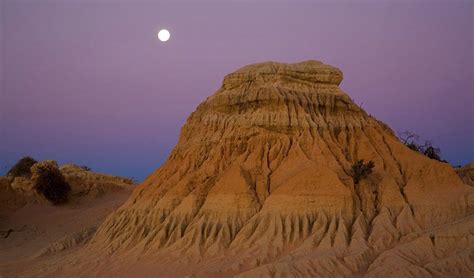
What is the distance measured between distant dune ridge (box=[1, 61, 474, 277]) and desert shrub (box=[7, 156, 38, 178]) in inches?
1253

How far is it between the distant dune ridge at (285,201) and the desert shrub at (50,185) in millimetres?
20128

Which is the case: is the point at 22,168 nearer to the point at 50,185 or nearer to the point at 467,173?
the point at 50,185

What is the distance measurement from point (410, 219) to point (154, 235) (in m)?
14.3

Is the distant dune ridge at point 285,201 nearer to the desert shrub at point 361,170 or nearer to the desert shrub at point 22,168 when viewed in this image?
the desert shrub at point 361,170

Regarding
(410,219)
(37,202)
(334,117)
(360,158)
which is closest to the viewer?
(410,219)

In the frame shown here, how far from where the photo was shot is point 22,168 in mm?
65688

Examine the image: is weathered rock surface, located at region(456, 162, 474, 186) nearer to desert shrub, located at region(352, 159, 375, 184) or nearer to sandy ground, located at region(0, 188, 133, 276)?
desert shrub, located at region(352, 159, 375, 184)

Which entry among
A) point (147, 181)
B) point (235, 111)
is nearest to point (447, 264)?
point (235, 111)

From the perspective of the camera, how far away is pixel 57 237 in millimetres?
45250

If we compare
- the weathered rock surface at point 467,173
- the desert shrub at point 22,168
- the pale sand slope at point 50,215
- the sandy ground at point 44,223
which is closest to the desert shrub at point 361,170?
the weathered rock surface at point 467,173

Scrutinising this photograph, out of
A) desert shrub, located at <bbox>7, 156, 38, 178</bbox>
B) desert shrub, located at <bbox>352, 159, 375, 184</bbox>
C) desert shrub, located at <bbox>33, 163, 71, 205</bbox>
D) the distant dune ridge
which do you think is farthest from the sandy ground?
desert shrub, located at <bbox>352, 159, 375, 184</bbox>

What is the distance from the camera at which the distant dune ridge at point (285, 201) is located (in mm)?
27031

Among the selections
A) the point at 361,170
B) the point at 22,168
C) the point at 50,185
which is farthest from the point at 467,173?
the point at 22,168

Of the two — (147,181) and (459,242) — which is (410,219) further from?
(147,181)
